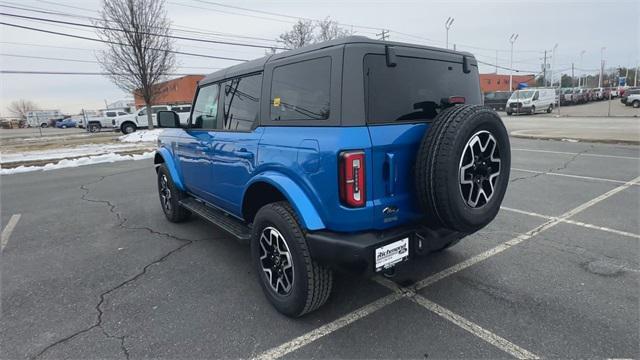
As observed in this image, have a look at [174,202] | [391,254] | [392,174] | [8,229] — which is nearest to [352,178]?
[392,174]

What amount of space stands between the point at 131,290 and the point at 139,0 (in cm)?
2251

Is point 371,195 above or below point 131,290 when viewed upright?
above

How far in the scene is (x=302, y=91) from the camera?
8.81ft

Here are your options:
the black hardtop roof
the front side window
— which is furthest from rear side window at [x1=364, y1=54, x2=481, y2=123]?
the front side window

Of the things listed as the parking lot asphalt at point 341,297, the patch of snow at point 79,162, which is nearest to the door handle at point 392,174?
the parking lot asphalt at point 341,297

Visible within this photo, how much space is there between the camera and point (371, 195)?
2377mm

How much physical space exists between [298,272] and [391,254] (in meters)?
0.66

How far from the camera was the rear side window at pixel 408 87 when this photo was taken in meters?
2.43

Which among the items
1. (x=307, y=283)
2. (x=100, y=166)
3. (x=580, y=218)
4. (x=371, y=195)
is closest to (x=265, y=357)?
(x=307, y=283)

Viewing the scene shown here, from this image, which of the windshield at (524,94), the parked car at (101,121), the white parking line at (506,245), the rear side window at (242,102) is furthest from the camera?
the parked car at (101,121)

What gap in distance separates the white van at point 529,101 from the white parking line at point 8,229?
3091 cm

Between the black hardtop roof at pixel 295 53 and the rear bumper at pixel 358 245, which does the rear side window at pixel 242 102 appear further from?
the rear bumper at pixel 358 245

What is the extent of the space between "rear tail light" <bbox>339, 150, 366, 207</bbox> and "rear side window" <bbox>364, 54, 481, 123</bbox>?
0.99 ft

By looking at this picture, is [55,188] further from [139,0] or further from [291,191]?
[139,0]
